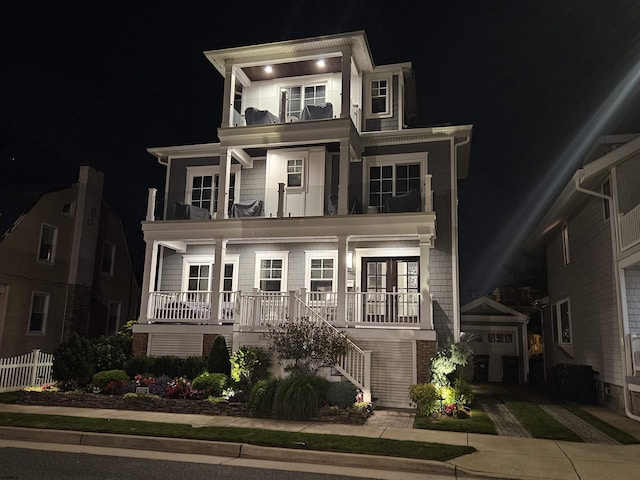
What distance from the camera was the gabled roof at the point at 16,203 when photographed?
19828 millimetres

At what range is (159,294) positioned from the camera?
16.4 metres

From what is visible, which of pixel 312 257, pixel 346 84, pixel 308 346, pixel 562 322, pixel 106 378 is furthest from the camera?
pixel 562 322

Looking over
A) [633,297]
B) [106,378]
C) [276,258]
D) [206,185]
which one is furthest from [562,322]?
[106,378]

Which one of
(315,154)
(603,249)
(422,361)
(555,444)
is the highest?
(315,154)

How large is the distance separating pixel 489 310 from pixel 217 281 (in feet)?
47.2

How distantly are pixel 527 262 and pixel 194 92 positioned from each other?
96.9ft

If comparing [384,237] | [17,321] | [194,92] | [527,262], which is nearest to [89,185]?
[17,321]

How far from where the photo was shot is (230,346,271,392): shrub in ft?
43.7

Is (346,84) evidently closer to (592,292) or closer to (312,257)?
(312,257)

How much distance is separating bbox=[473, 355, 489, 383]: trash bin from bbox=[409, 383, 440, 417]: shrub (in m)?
12.7

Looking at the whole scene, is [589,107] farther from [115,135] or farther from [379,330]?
[115,135]

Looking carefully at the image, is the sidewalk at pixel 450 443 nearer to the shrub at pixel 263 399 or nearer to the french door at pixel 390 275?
the shrub at pixel 263 399

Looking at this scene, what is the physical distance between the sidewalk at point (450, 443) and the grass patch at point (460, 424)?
0.38 m

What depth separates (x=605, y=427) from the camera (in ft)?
36.5
